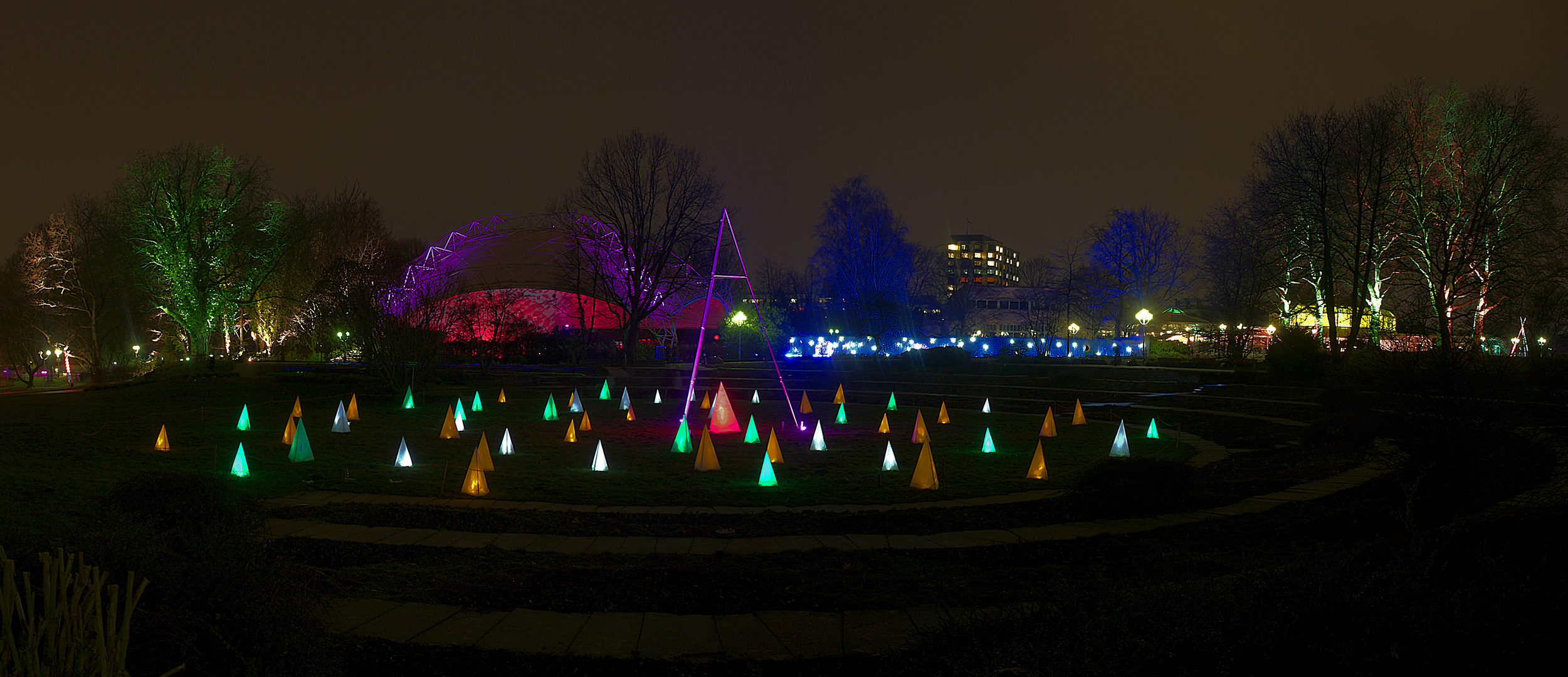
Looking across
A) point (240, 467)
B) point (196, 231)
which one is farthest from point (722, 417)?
point (196, 231)

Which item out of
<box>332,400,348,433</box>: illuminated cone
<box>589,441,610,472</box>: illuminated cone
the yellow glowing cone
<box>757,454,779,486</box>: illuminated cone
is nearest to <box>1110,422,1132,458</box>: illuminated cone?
the yellow glowing cone

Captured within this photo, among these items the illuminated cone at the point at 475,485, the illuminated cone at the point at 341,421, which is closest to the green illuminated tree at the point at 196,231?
the illuminated cone at the point at 341,421

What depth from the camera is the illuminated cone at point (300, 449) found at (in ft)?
38.1

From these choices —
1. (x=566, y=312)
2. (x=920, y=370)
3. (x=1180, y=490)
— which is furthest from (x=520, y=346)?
(x=1180, y=490)

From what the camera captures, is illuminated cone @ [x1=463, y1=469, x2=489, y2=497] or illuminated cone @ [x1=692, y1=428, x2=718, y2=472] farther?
illuminated cone @ [x1=692, y1=428, x2=718, y2=472]

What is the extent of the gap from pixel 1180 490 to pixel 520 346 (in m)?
36.6

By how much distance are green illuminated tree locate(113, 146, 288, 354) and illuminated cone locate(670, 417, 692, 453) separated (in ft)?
132

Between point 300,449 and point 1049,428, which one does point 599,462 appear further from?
point 1049,428

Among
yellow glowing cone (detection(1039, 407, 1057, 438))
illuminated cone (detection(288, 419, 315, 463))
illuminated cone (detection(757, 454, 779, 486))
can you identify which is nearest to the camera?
illuminated cone (detection(757, 454, 779, 486))

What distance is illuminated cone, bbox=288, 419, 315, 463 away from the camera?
11.6 m

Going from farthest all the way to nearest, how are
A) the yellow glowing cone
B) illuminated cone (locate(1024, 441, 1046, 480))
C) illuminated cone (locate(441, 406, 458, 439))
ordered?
the yellow glowing cone
illuminated cone (locate(441, 406, 458, 439))
illuminated cone (locate(1024, 441, 1046, 480))

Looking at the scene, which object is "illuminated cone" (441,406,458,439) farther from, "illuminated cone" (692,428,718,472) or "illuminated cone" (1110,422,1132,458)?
"illuminated cone" (1110,422,1132,458)

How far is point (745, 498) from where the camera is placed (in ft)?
31.2

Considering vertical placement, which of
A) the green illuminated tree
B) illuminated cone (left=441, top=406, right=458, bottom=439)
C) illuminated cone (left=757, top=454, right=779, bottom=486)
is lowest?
illuminated cone (left=757, top=454, right=779, bottom=486)
